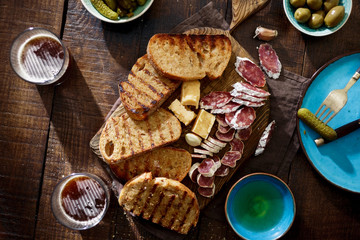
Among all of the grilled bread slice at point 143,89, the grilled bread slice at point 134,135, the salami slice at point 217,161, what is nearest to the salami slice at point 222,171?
the salami slice at point 217,161

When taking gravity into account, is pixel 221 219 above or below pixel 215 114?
below

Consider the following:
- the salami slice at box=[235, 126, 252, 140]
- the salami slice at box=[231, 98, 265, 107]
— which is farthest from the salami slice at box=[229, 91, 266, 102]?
the salami slice at box=[235, 126, 252, 140]

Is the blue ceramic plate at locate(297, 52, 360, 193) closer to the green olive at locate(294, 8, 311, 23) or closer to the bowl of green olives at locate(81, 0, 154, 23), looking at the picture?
the green olive at locate(294, 8, 311, 23)

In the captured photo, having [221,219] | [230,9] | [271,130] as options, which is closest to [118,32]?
[230,9]

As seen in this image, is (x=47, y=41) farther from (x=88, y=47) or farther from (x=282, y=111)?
(x=282, y=111)

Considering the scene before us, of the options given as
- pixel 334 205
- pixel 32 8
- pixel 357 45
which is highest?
pixel 357 45

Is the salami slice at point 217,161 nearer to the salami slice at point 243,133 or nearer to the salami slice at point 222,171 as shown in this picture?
the salami slice at point 222,171
